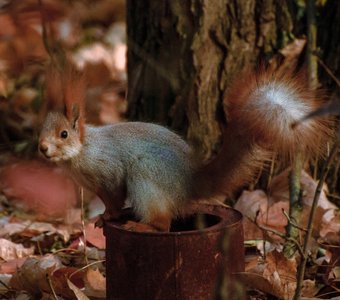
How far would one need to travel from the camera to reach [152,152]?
226cm

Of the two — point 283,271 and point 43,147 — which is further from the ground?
point 43,147

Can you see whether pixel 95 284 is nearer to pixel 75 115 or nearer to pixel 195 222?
pixel 195 222

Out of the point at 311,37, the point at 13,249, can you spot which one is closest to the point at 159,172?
the point at 13,249

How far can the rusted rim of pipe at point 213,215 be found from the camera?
2.06 m

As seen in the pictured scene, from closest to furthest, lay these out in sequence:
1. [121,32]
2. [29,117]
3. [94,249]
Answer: [94,249] → [29,117] → [121,32]

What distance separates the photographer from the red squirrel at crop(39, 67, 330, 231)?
2113 mm

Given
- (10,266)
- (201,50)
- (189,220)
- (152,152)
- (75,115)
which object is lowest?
(10,266)

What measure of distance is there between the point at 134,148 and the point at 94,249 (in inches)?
29.8

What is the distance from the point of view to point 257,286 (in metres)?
2.34

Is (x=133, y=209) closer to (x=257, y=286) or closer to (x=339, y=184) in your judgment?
(x=257, y=286)

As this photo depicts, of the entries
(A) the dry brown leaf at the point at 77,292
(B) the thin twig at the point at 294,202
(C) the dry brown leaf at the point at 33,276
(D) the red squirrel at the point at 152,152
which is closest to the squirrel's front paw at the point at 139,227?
(D) the red squirrel at the point at 152,152

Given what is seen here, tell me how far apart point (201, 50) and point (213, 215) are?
102 cm

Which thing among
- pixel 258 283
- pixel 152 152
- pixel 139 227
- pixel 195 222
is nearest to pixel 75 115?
pixel 152 152

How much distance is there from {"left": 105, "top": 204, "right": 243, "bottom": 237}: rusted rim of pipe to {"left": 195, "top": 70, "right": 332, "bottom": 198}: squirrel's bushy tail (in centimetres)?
5
